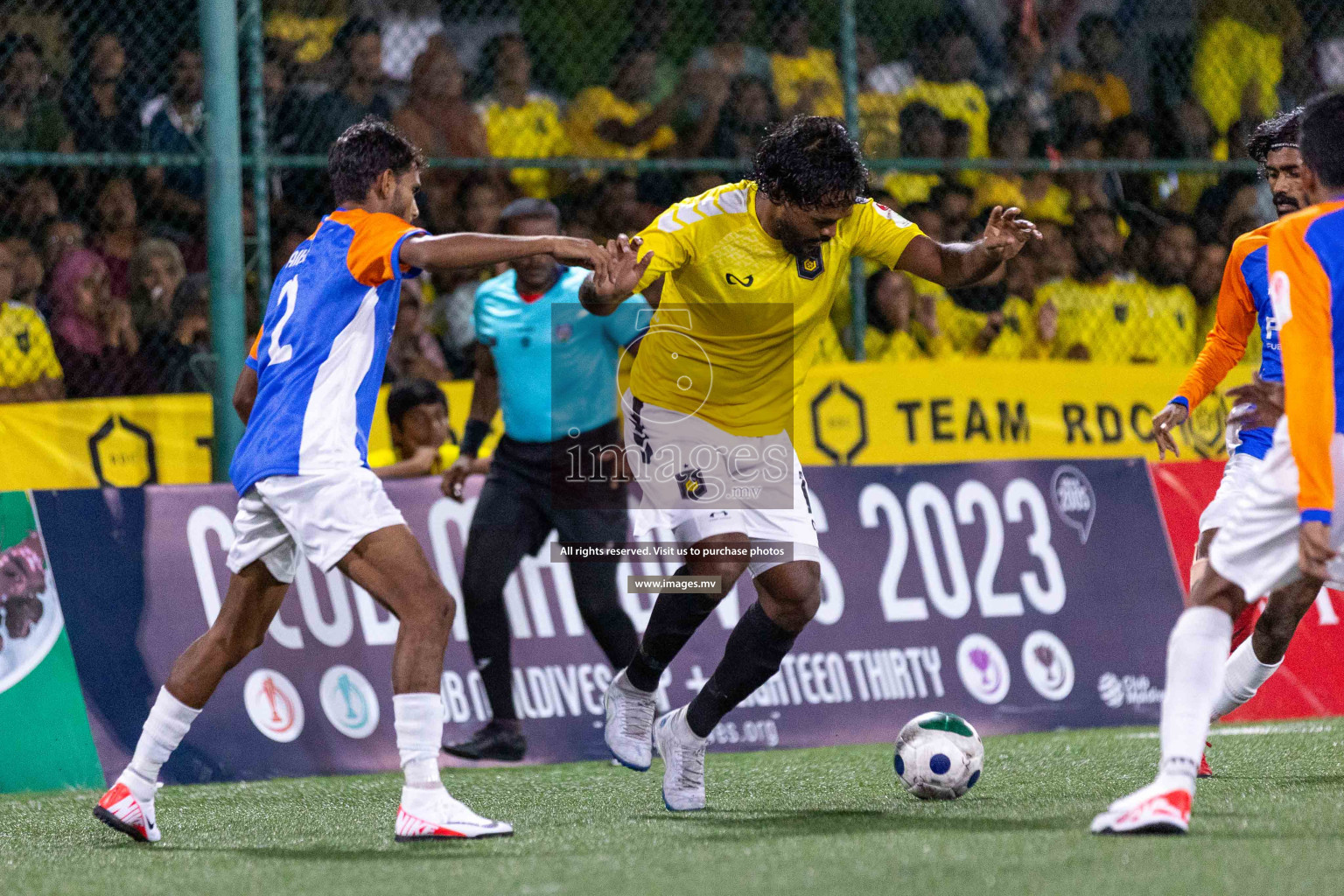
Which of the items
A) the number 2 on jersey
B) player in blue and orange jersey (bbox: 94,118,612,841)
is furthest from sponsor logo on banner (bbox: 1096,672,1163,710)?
the number 2 on jersey

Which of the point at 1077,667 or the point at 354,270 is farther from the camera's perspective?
the point at 1077,667

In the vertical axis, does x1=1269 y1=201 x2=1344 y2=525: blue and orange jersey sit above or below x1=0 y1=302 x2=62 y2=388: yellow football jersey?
above

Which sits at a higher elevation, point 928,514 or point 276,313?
point 276,313

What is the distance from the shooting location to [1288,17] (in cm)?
1155

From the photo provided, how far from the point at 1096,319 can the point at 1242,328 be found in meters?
4.38

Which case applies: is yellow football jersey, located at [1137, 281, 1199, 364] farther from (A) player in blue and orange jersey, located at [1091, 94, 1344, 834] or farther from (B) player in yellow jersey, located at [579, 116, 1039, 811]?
(A) player in blue and orange jersey, located at [1091, 94, 1344, 834]

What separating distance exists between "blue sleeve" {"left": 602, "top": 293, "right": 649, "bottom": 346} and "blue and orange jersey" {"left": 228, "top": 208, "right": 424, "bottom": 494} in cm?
254

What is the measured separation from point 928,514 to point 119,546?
12.6ft

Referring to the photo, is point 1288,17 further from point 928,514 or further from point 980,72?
point 928,514

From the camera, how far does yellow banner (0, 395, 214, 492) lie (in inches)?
320

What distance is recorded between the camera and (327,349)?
5020mm

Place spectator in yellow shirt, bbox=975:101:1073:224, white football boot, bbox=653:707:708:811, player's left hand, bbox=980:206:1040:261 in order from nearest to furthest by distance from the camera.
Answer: player's left hand, bbox=980:206:1040:261 → white football boot, bbox=653:707:708:811 → spectator in yellow shirt, bbox=975:101:1073:224

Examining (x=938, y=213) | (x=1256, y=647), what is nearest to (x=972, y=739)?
(x=1256, y=647)

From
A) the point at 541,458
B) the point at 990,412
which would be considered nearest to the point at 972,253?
the point at 541,458
